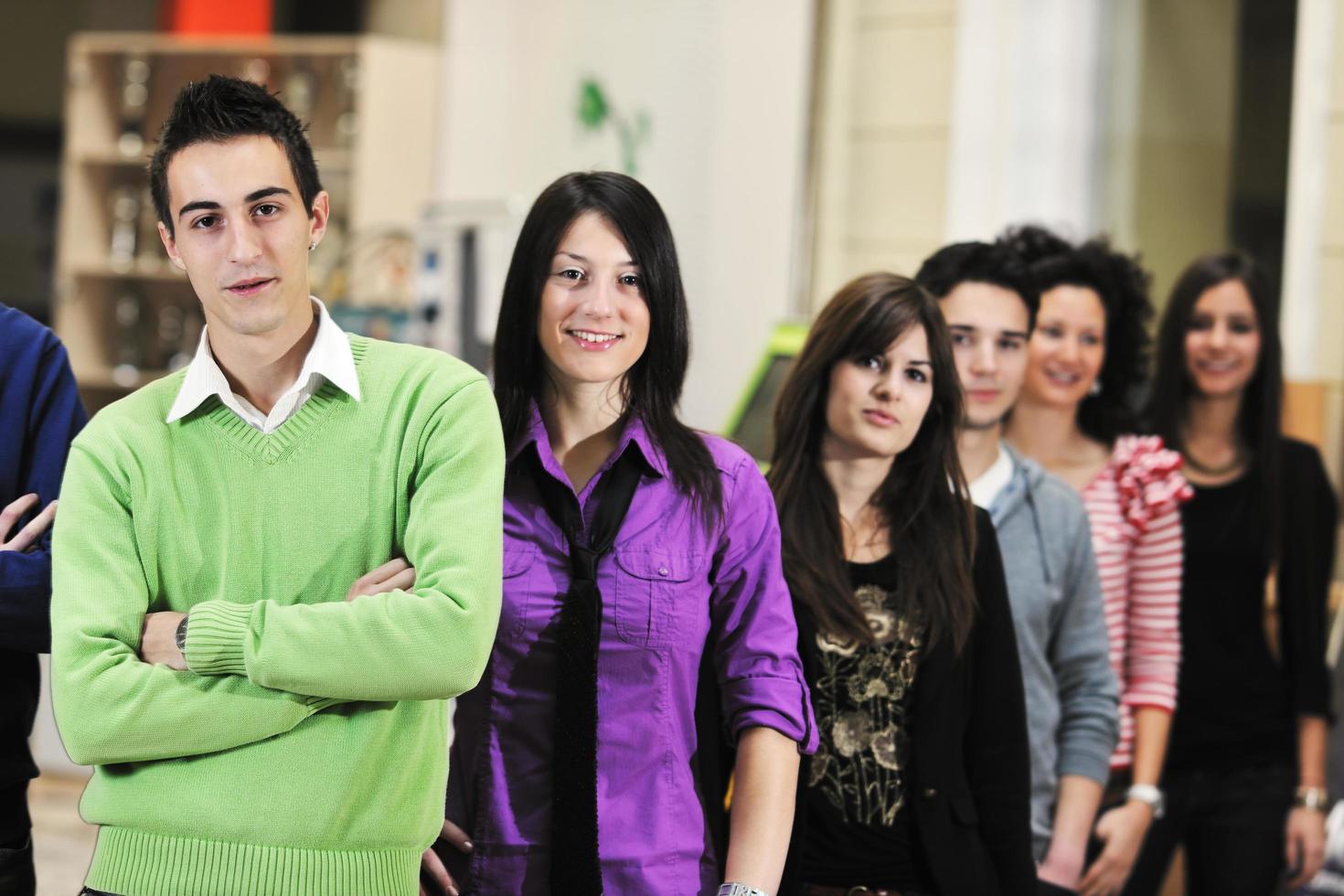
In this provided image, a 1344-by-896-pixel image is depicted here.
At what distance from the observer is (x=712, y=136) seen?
5109 millimetres

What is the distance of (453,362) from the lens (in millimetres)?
1674

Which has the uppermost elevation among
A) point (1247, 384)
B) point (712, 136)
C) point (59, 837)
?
point (712, 136)

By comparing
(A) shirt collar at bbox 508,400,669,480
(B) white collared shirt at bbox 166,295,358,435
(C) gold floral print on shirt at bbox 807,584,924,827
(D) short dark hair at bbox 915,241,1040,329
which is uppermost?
(D) short dark hair at bbox 915,241,1040,329

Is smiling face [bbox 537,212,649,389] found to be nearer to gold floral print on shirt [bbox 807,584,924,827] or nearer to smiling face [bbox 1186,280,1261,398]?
gold floral print on shirt [bbox 807,584,924,827]

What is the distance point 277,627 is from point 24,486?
1.96ft

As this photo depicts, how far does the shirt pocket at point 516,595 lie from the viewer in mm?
1739

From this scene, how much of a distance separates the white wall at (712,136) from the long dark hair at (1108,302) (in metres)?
1.80

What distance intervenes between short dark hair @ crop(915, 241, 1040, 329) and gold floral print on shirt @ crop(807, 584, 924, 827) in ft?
2.22

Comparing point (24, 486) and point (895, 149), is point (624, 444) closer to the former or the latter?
point (24, 486)

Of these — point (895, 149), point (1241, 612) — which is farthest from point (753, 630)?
point (895, 149)

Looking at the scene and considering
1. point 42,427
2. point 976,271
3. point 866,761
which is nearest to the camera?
point 42,427

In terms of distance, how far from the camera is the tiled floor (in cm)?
423

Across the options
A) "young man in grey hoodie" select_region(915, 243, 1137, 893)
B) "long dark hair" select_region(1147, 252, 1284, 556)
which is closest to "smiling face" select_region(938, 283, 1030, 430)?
"young man in grey hoodie" select_region(915, 243, 1137, 893)

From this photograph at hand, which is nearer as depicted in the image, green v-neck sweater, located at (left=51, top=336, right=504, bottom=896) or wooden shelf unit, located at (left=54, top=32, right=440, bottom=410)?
green v-neck sweater, located at (left=51, top=336, right=504, bottom=896)
